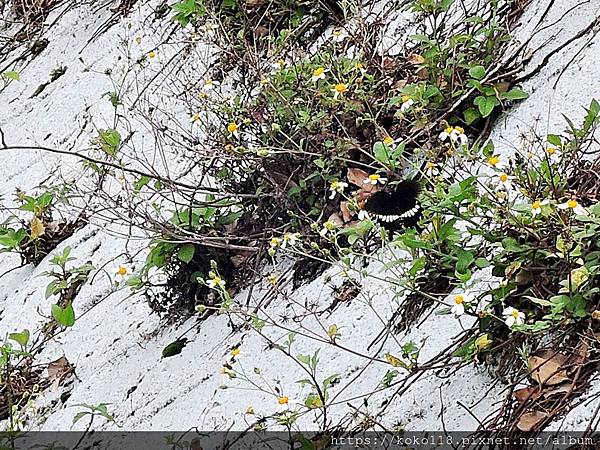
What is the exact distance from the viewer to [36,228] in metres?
3.79

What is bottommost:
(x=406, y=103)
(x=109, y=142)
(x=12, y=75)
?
(x=406, y=103)

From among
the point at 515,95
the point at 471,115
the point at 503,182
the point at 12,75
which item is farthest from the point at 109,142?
the point at 12,75

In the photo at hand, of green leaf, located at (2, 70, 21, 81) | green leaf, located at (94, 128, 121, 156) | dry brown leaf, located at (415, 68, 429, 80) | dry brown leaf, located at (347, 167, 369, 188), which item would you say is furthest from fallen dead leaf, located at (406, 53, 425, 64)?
green leaf, located at (2, 70, 21, 81)

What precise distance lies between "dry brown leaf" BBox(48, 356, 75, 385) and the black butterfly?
50.1 inches

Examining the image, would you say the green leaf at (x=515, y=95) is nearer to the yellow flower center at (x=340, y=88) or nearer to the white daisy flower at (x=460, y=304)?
the yellow flower center at (x=340, y=88)

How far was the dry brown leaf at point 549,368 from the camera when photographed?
6.03ft

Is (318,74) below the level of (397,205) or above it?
above

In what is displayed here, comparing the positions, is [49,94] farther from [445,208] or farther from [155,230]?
[445,208]

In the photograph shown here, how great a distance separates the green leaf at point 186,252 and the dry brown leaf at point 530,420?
129 centimetres

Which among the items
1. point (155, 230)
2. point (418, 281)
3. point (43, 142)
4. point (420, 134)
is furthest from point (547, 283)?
point (43, 142)

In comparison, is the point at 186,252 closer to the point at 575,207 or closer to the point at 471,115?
the point at 471,115

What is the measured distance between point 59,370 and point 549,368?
185 cm

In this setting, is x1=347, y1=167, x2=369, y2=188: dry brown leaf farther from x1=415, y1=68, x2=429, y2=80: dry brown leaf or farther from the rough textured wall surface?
x1=415, y1=68, x2=429, y2=80: dry brown leaf

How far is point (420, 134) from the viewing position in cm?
265
